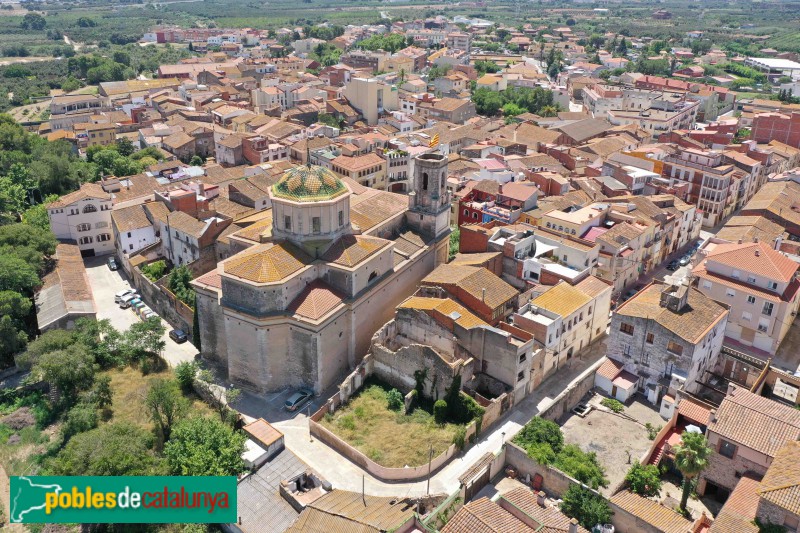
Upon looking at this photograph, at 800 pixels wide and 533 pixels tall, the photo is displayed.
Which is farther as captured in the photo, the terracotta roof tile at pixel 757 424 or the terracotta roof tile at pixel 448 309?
the terracotta roof tile at pixel 448 309

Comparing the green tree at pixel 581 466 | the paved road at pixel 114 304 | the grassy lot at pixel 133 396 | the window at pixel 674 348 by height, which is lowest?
the grassy lot at pixel 133 396

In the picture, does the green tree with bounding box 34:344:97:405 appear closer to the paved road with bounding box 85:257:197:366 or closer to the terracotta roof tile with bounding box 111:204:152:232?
the paved road with bounding box 85:257:197:366

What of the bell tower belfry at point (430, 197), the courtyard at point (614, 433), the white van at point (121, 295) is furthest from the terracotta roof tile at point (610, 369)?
the white van at point (121, 295)

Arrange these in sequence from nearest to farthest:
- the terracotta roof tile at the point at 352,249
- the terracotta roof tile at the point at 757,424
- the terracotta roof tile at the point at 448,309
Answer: the terracotta roof tile at the point at 757,424
the terracotta roof tile at the point at 448,309
the terracotta roof tile at the point at 352,249

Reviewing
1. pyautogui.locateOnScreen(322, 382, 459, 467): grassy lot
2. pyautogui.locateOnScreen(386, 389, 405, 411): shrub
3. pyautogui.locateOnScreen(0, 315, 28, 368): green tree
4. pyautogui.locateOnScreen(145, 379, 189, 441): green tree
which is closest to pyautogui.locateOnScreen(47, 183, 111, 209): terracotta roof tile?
pyautogui.locateOnScreen(0, 315, 28, 368): green tree

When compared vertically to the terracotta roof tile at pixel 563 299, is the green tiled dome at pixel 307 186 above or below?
above

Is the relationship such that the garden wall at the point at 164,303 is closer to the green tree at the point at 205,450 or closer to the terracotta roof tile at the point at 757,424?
the green tree at the point at 205,450

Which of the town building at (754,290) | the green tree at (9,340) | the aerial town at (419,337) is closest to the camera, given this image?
the aerial town at (419,337)
